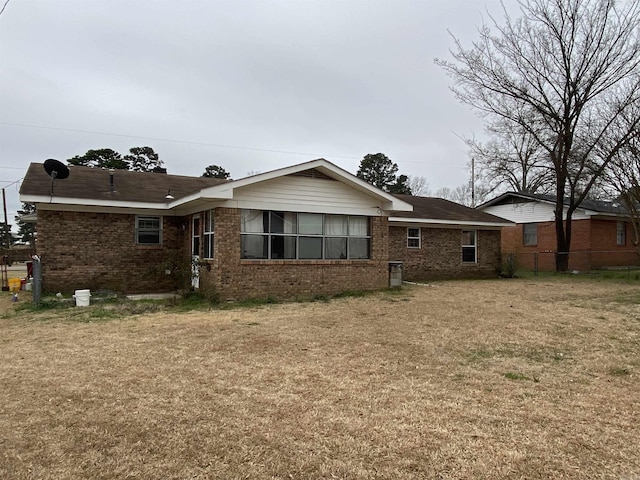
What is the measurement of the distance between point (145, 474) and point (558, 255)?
22.8 m

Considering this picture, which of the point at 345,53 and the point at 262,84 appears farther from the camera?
the point at 262,84

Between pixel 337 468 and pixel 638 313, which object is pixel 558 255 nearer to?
pixel 638 313

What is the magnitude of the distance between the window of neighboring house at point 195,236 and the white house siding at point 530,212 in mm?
19442

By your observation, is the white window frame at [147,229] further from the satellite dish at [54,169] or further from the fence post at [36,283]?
the fence post at [36,283]

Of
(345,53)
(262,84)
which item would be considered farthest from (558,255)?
(262,84)

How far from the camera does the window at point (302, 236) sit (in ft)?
39.0

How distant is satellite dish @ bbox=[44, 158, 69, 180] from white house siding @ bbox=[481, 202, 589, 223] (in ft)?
74.2

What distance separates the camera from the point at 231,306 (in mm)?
10812

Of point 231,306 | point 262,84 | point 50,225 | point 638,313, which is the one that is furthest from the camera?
point 262,84

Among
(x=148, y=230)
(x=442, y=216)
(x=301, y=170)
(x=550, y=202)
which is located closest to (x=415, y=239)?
(x=442, y=216)

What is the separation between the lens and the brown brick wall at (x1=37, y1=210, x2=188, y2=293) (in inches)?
492

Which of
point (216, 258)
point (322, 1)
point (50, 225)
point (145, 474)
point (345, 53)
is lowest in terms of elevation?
point (145, 474)

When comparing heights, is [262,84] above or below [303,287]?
above

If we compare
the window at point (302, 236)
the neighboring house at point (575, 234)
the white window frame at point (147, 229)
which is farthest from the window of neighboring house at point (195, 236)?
the neighboring house at point (575, 234)
